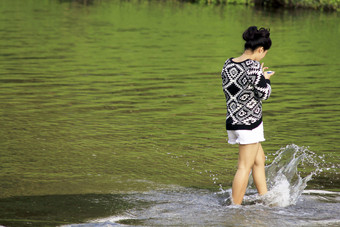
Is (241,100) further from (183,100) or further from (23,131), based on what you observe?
(183,100)

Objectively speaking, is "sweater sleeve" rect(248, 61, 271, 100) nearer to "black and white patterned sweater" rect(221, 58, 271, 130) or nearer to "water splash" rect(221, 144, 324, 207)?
"black and white patterned sweater" rect(221, 58, 271, 130)

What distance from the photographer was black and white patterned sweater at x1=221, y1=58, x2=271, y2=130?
6195 millimetres

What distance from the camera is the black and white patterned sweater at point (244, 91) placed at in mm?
6195

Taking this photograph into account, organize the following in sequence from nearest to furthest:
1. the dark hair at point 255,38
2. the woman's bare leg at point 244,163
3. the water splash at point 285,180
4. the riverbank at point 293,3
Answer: the dark hair at point 255,38, the woman's bare leg at point 244,163, the water splash at point 285,180, the riverbank at point 293,3

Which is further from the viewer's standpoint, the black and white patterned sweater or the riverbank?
the riverbank

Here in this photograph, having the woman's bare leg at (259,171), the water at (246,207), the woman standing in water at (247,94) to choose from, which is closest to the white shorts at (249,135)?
the woman standing in water at (247,94)

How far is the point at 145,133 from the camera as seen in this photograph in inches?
397

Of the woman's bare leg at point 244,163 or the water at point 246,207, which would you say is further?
the woman's bare leg at point 244,163

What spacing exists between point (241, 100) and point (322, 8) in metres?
43.8

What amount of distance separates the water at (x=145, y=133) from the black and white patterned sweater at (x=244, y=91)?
0.93 meters

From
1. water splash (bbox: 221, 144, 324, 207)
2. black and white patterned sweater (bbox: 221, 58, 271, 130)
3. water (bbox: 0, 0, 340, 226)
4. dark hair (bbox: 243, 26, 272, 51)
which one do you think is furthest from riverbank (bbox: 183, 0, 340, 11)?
black and white patterned sweater (bbox: 221, 58, 271, 130)

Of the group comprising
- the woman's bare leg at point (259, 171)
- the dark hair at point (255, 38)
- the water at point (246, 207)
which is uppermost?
the dark hair at point (255, 38)

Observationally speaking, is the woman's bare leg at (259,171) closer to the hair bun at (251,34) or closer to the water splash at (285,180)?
the water splash at (285,180)

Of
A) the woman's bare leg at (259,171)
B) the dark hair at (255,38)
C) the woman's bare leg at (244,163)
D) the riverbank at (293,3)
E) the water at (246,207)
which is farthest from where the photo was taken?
the riverbank at (293,3)
